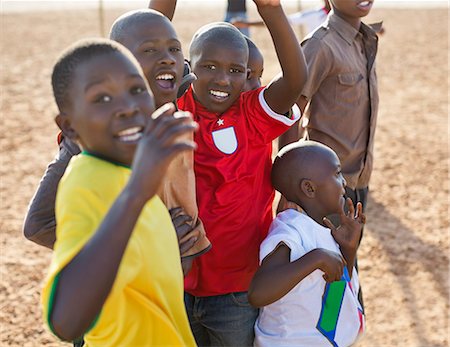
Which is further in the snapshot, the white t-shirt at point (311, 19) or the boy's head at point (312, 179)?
the white t-shirt at point (311, 19)

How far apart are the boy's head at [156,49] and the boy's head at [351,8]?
1446mm

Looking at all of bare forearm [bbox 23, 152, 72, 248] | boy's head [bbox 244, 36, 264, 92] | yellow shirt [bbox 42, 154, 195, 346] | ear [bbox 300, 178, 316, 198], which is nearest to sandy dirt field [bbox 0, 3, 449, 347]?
boy's head [bbox 244, 36, 264, 92]

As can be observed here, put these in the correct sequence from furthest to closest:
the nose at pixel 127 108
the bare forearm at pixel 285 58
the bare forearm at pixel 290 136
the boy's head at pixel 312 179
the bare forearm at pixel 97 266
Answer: the bare forearm at pixel 290 136 → the boy's head at pixel 312 179 → the bare forearm at pixel 285 58 → the nose at pixel 127 108 → the bare forearm at pixel 97 266

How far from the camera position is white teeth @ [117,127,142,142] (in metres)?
1.79

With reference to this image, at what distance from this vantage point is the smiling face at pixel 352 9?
3684mm

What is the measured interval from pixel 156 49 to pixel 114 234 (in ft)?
3.26

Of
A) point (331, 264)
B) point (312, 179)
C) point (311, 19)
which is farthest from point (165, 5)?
point (311, 19)

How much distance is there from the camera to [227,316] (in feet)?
8.95

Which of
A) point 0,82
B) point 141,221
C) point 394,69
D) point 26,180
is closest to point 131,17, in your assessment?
point 141,221

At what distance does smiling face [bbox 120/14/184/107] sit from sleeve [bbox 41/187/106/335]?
73 centimetres

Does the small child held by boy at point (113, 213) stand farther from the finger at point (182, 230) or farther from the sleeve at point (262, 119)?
the sleeve at point (262, 119)

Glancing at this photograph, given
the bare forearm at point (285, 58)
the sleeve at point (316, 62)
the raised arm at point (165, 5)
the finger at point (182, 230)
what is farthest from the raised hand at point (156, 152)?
the sleeve at point (316, 62)

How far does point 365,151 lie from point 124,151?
2170mm

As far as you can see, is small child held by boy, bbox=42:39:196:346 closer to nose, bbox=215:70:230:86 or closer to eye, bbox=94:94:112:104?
eye, bbox=94:94:112:104
